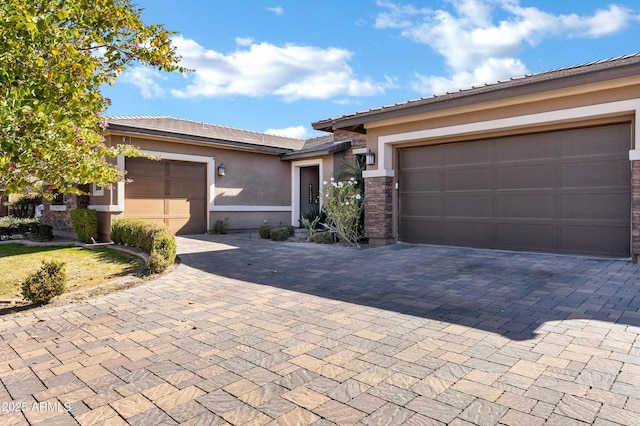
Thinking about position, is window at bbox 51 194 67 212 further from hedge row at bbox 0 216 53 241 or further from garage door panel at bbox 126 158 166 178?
garage door panel at bbox 126 158 166 178

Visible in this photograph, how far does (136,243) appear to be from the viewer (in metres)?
8.98

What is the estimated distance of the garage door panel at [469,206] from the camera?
8249 mm

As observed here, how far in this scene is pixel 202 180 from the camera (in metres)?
12.8

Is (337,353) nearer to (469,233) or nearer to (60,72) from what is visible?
(60,72)

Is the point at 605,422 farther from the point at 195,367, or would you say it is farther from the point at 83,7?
the point at 83,7

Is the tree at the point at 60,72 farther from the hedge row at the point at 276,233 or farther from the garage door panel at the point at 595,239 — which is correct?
the garage door panel at the point at 595,239

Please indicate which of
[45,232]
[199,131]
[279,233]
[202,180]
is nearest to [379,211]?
[279,233]

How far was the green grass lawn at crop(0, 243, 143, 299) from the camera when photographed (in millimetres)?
6477

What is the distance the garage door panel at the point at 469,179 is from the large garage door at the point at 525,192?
0.02 meters

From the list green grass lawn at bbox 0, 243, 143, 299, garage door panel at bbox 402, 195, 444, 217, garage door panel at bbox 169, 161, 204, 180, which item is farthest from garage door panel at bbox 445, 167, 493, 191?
garage door panel at bbox 169, 161, 204, 180

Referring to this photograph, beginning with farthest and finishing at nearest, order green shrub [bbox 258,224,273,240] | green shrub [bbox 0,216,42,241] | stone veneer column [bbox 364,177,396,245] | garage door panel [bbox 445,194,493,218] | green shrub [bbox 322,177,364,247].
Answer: green shrub [bbox 0,216,42,241] → green shrub [bbox 258,224,273,240] → green shrub [bbox 322,177,364,247] → stone veneer column [bbox 364,177,396,245] → garage door panel [bbox 445,194,493,218]

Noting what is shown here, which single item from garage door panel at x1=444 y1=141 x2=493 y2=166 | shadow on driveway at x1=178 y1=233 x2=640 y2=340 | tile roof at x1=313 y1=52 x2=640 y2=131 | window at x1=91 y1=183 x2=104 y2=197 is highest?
tile roof at x1=313 y1=52 x2=640 y2=131

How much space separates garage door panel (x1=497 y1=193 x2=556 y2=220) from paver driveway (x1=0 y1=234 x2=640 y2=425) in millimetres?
2033

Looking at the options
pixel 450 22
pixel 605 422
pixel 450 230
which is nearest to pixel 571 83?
pixel 450 230
